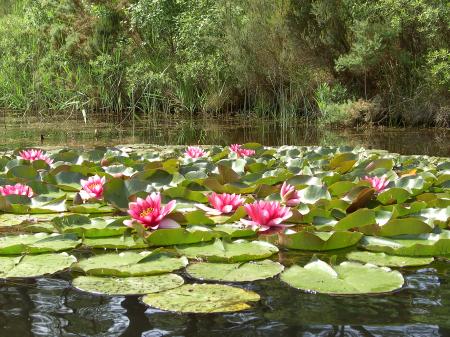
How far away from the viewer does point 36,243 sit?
1.93 m

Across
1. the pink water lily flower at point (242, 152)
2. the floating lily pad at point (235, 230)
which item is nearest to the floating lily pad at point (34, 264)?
the floating lily pad at point (235, 230)

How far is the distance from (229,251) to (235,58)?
9379 millimetres

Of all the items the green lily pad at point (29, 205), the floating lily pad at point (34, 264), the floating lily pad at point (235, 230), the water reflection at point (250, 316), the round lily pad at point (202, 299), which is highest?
the green lily pad at point (29, 205)

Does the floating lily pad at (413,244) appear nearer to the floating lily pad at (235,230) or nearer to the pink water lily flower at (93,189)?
the floating lily pad at (235,230)

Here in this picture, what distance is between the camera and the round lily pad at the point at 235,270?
1639mm

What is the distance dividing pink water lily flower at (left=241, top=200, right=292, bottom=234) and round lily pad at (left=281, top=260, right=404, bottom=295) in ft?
1.23

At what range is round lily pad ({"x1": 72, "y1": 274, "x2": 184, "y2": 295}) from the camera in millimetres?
1541

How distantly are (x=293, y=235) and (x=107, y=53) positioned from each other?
1104 centimetres

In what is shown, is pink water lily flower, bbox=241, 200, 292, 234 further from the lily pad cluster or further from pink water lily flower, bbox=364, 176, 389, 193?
pink water lily flower, bbox=364, 176, 389, 193

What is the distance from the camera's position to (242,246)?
190cm

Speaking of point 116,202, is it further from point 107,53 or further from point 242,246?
point 107,53

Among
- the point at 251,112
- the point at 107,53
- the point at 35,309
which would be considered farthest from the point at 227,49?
the point at 35,309

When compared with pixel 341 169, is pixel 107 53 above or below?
above

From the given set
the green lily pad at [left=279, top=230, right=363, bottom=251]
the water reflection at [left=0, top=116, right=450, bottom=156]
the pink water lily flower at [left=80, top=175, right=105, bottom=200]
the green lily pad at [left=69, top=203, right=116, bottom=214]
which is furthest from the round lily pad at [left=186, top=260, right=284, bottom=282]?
the water reflection at [left=0, top=116, right=450, bottom=156]
